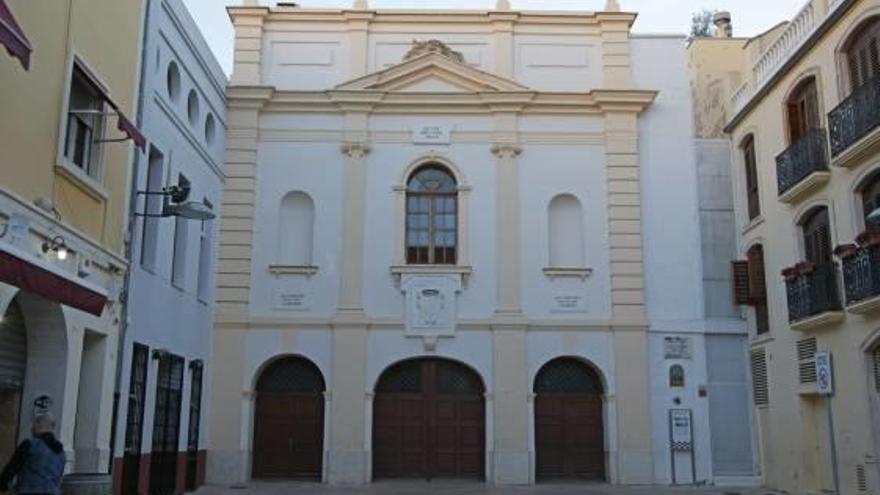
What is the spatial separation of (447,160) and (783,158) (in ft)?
26.1

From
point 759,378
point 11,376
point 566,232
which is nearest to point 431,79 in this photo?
point 566,232

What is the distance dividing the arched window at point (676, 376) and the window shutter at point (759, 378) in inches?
64.9

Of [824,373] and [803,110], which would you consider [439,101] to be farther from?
[824,373]

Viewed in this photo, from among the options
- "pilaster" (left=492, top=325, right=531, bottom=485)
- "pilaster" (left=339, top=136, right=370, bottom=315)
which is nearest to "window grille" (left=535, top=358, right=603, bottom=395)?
"pilaster" (left=492, top=325, right=531, bottom=485)

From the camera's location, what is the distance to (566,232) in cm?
2309

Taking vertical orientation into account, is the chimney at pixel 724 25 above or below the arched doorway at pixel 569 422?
above

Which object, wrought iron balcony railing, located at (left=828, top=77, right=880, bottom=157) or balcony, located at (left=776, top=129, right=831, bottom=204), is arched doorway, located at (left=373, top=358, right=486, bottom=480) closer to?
balcony, located at (left=776, top=129, right=831, bottom=204)

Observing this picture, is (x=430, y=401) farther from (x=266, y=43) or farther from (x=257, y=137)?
(x=266, y=43)

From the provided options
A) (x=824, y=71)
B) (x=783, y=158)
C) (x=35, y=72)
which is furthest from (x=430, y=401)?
(x=35, y=72)

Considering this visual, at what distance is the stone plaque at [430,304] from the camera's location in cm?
2202

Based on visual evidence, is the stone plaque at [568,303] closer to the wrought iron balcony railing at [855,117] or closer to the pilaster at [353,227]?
the pilaster at [353,227]

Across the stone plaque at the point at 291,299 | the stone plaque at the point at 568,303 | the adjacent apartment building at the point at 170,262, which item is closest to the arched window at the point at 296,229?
the stone plaque at the point at 291,299

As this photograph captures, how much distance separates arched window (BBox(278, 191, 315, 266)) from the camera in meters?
22.9

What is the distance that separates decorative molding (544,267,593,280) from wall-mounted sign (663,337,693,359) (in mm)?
2491
